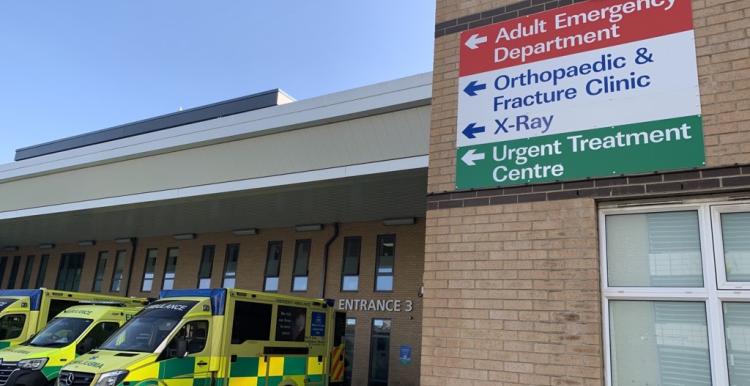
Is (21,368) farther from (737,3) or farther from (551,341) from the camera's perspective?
(737,3)

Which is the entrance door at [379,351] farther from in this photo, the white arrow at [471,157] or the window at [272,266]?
the white arrow at [471,157]

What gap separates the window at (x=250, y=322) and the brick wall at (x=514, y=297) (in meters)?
6.50

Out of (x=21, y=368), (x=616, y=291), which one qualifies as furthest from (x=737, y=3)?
(x=21, y=368)

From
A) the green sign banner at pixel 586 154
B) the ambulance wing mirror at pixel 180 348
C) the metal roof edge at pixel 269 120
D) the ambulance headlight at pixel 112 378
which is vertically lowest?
the ambulance headlight at pixel 112 378

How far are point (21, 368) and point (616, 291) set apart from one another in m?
11.8

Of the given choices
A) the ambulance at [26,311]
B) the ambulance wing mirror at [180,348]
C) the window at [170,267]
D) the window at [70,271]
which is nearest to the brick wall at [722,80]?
the ambulance wing mirror at [180,348]

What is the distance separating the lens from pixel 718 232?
3.96 m

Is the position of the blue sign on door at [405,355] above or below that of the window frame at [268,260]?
below

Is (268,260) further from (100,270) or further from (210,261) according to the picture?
(100,270)

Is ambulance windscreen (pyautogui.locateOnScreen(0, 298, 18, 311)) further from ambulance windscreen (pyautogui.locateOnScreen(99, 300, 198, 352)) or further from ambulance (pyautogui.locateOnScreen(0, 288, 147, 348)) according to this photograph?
ambulance windscreen (pyautogui.locateOnScreen(99, 300, 198, 352))

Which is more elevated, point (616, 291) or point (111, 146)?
point (111, 146)

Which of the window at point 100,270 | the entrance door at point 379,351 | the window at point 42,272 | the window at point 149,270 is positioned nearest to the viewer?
the entrance door at point 379,351

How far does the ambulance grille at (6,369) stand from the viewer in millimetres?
11570

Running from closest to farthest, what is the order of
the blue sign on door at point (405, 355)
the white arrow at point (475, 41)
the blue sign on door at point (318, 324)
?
the white arrow at point (475, 41)
the blue sign on door at point (318, 324)
the blue sign on door at point (405, 355)
